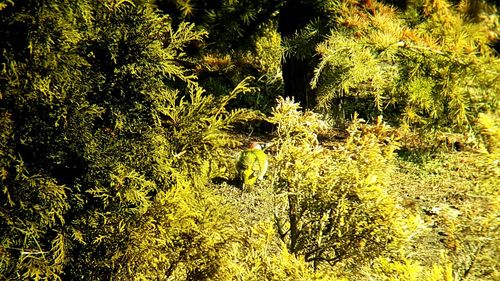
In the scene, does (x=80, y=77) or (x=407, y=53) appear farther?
(x=407, y=53)

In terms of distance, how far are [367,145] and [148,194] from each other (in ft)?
5.03

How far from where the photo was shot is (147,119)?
330 centimetres

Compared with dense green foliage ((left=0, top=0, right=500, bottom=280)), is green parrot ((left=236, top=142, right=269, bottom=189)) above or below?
below

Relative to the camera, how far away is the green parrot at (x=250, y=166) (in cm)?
603

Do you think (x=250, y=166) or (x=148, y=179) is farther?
(x=250, y=166)

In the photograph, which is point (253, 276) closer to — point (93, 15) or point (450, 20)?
point (93, 15)

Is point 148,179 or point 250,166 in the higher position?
point 148,179

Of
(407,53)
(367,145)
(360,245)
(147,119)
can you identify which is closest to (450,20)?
(407,53)

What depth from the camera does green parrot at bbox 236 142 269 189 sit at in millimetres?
6027

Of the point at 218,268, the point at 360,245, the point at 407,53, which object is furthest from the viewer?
the point at 407,53

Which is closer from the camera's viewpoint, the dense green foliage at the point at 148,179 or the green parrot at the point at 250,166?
the dense green foliage at the point at 148,179

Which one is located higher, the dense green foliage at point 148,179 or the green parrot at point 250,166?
the dense green foliage at point 148,179

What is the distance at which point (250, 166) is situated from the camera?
6043 millimetres

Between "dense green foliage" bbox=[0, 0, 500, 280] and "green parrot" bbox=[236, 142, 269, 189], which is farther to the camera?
"green parrot" bbox=[236, 142, 269, 189]
